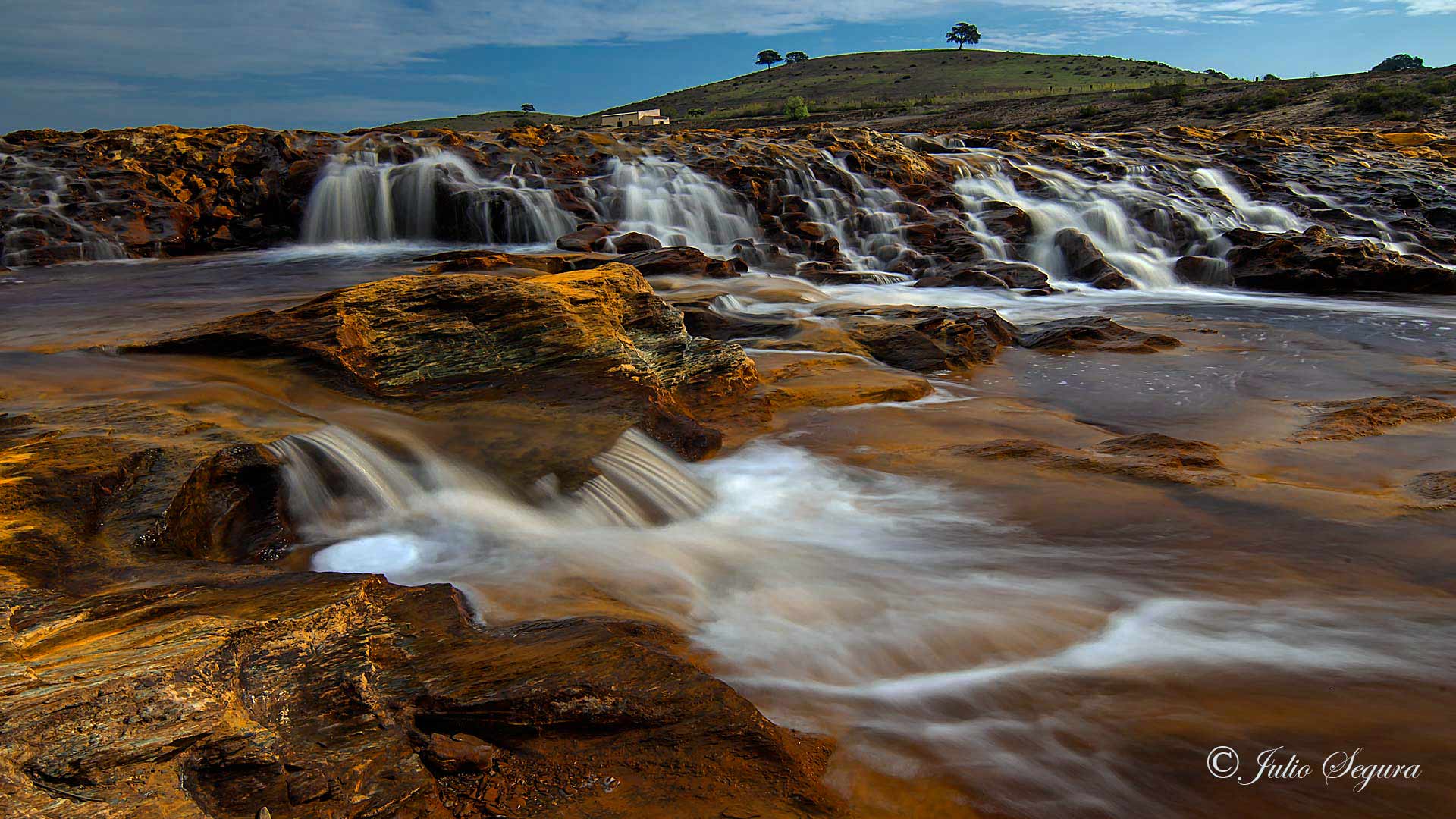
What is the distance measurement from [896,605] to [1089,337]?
690 cm

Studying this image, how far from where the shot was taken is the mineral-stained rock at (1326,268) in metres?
14.0

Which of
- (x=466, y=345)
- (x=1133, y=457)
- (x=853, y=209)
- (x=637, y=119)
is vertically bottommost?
(x=1133, y=457)

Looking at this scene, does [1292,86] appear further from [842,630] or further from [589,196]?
[842,630]

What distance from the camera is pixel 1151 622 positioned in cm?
374

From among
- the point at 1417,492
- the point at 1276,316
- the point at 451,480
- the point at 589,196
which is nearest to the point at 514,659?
the point at 451,480

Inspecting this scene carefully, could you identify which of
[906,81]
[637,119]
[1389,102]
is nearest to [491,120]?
[637,119]

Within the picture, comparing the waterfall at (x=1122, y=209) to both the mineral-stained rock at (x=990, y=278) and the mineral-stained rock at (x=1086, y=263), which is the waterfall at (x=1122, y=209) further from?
the mineral-stained rock at (x=990, y=278)

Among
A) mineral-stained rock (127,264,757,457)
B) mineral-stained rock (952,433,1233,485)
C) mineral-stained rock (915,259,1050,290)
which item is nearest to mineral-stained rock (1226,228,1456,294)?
mineral-stained rock (915,259,1050,290)

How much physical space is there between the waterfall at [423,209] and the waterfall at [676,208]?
1.31 m

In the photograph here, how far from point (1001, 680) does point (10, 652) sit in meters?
3.22

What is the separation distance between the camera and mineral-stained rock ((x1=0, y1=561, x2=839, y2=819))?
2.05m

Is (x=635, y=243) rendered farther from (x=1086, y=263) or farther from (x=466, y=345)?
(x=466, y=345)

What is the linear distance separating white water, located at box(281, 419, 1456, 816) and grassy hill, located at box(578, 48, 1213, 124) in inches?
2087

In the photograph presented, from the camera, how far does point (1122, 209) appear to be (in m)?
18.6
